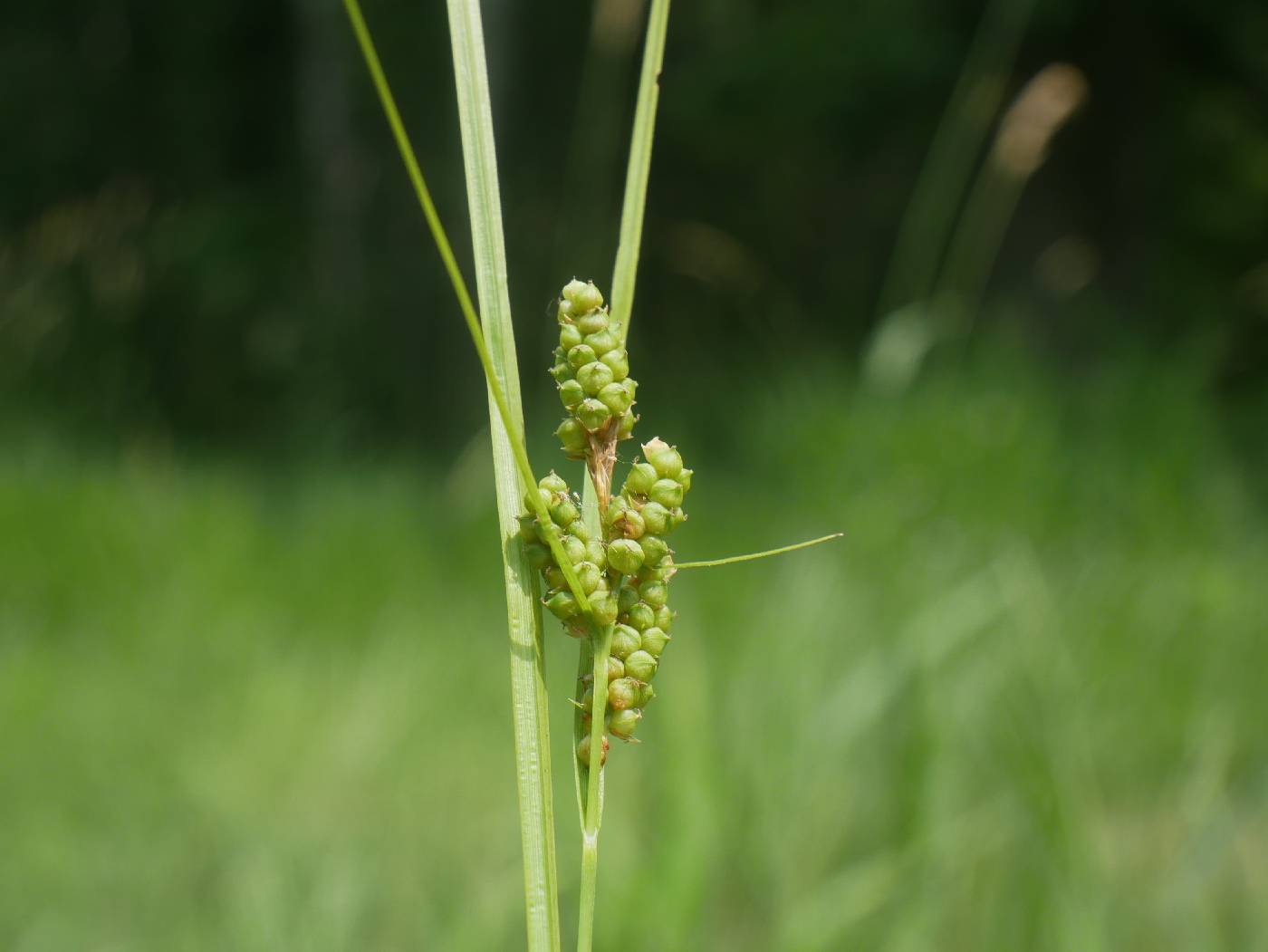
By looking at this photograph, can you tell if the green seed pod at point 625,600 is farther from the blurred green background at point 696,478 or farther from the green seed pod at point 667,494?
the blurred green background at point 696,478

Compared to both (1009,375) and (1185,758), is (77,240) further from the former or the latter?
(1185,758)

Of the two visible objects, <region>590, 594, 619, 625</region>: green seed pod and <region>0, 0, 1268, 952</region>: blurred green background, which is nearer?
<region>590, 594, 619, 625</region>: green seed pod

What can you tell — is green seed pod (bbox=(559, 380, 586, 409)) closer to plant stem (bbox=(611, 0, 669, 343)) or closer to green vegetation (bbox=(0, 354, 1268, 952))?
plant stem (bbox=(611, 0, 669, 343))

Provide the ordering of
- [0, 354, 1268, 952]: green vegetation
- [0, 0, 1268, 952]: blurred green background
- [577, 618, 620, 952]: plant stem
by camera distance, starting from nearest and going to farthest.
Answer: [577, 618, 620, 952]: plant stem
[0, 354, 1268, 952]: green vegetation
[0, 0, 1268, 952]: blurred green background

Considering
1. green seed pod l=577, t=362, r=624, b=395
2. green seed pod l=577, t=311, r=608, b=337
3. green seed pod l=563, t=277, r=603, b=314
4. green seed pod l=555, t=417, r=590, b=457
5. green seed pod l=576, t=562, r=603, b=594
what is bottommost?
green seed pod l=576, t=562, r=603, b=594

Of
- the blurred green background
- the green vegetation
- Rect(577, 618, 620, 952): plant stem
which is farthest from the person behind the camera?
the blurred green background

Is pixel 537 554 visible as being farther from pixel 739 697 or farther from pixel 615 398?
pixel 739 697

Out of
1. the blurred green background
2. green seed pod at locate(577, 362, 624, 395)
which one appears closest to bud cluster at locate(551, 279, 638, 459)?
green seed pod at locate(577, 362, 624, 395)

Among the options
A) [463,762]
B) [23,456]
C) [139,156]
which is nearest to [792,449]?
[463,762]
